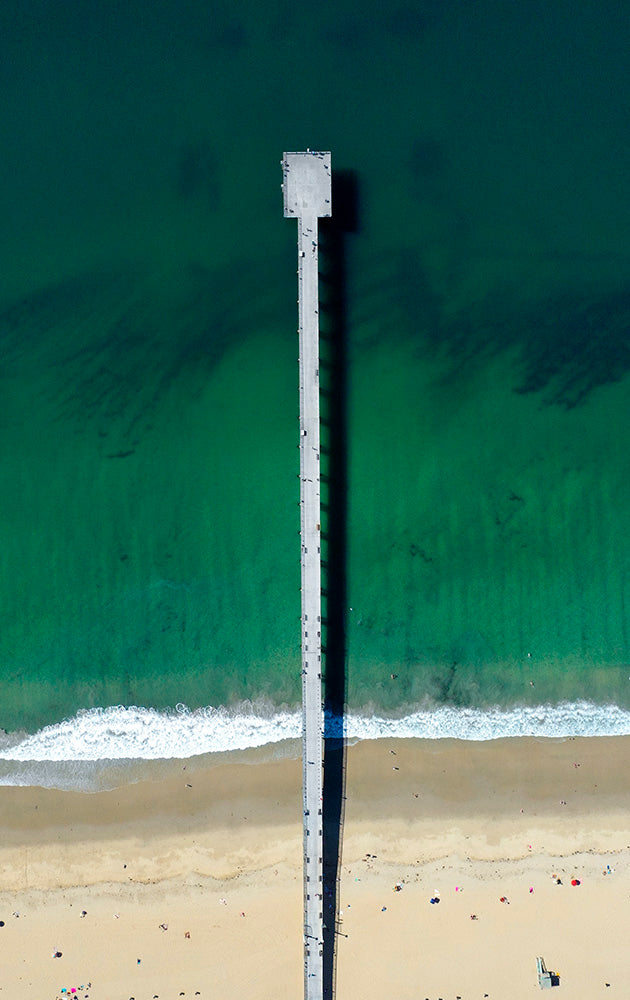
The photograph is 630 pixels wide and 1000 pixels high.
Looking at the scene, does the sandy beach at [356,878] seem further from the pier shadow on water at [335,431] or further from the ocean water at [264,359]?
the pier shadow on water at [335,431]

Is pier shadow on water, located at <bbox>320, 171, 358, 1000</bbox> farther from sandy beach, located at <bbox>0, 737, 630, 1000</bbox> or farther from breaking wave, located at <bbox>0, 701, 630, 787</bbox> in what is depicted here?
sandy beach, located at <bbox>0, 737, 630, 1000</bbox>

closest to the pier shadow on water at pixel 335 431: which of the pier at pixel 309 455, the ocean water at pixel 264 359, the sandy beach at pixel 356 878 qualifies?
the ocean water at pixel 264 359

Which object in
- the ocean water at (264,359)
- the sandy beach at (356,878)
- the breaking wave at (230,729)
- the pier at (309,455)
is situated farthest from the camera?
the ocean water at (264,359)

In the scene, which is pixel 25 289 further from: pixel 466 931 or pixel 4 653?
pixel 466 931

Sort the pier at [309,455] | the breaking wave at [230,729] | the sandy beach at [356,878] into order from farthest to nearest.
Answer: the breaking wave at [230,729]
the sandy beach at [356,878]
the pier at [309,455]

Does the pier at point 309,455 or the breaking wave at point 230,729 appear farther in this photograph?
the breaking wave at point 230,729

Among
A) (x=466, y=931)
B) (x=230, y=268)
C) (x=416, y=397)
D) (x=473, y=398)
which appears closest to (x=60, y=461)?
(x=230, y=268)

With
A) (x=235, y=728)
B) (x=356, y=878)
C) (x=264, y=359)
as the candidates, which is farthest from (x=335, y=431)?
(x=356, y=878)

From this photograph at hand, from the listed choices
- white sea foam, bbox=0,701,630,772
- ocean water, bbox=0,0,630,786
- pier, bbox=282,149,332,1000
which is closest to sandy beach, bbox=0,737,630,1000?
white sea foam, bbox=0,701,630,772
